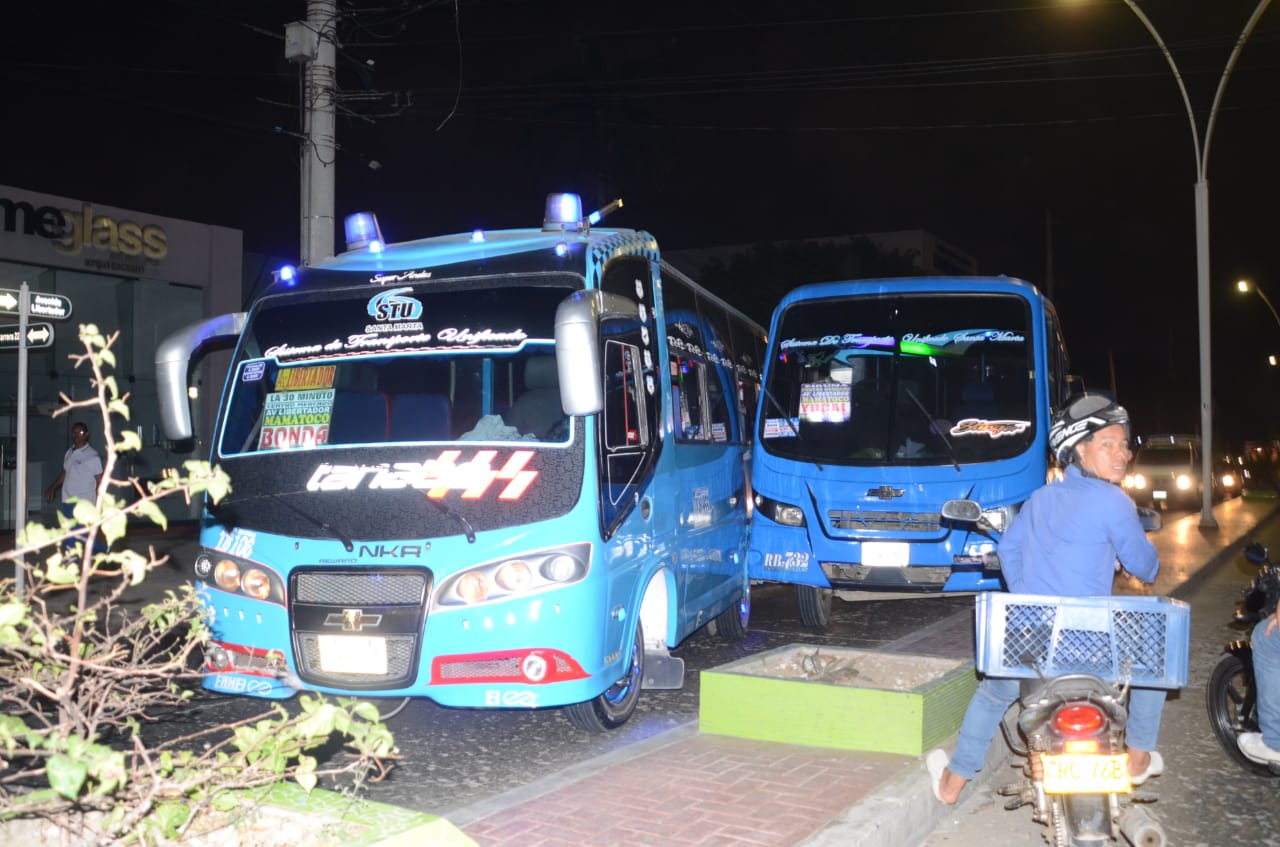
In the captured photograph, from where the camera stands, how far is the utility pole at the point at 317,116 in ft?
38.3

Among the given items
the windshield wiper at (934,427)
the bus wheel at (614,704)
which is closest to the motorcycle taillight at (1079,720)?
Result: the bus wheel at (614,704)

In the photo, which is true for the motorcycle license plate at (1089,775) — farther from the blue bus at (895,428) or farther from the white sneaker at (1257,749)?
the blue bus at (895,428)

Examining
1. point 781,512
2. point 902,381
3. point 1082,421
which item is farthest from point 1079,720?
point 902,381

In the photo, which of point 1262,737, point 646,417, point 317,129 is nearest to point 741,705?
point 646,417

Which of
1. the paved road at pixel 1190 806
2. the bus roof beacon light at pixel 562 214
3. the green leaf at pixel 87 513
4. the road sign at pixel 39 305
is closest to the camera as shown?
the green leaf at pixel 87 513

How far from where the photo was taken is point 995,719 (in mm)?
4949

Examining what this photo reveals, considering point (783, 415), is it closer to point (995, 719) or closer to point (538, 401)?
point (538, 401)

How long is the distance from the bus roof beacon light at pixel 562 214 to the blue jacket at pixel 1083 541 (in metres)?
3.64

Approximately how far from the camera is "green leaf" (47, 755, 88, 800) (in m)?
2.70

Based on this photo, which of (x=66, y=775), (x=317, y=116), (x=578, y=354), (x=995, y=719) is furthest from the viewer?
(x=317, y=116)

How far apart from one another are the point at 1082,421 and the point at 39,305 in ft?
28.9

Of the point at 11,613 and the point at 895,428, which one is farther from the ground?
the point at 895,428

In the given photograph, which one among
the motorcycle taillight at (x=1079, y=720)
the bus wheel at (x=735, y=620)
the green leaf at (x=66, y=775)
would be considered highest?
the green leaf at (x=66, y=775)

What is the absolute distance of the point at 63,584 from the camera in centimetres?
313
